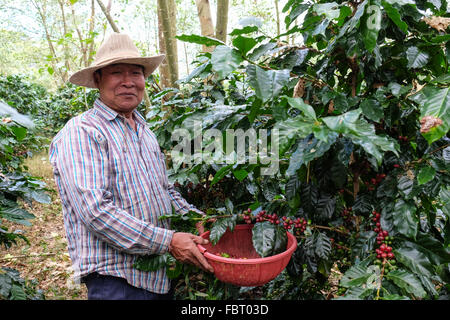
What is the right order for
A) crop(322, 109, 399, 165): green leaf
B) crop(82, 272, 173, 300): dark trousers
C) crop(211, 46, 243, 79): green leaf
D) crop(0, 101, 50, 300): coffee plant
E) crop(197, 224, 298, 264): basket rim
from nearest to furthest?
crop(322, 109, 399, 165): green leaf → crop(211, 46, 243, 79): green leaf → crop(197, 224, 298, 264): basket rim → crop(0, 101, 50, 300): coffee plant → crop(82, 272, 173, 300): dark trousers

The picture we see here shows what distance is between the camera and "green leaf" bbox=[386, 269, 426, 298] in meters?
0.86

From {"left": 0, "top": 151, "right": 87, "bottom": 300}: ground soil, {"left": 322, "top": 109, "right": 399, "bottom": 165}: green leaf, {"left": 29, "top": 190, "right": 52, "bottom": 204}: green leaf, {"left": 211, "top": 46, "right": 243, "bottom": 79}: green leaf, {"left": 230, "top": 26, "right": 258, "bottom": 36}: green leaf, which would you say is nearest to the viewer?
{"left": 322, "top": 109, "right": 399, "bottom": 165}: green leaf

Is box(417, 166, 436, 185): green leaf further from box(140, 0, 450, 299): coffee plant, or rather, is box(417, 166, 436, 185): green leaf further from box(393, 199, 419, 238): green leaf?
box(393, 199, 419, 238): green leaf

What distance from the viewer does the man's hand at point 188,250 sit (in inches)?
53.8

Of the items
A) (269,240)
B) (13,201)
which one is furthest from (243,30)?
(13,201)

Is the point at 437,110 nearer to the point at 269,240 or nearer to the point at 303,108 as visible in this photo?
the point at 303,108

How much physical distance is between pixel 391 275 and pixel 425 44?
0.70m

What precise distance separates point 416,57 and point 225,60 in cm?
60

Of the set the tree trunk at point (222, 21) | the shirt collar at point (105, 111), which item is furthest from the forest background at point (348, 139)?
the tree trunk at point (222, 21)

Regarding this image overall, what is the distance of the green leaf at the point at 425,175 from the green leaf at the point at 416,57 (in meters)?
0.32

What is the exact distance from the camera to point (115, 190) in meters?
1.57

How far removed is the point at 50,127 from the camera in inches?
364

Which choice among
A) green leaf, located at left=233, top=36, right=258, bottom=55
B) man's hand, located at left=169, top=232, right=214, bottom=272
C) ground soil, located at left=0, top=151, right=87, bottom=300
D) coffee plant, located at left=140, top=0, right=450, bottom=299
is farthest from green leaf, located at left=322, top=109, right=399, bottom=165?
ground soil, located at left=0, top=151, right=87, bottom=300

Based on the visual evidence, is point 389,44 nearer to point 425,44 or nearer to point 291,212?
point 425,44
